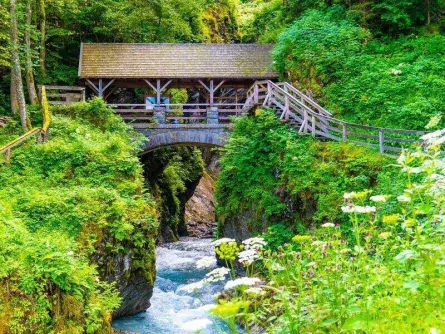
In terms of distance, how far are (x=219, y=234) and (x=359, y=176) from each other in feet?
23.0

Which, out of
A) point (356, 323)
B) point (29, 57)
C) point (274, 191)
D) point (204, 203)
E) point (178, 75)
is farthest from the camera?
point (204, 203)

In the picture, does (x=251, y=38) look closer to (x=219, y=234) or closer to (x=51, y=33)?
(x=51, y=33)

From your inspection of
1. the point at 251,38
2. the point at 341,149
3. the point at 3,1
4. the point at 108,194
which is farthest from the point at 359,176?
the point at 251,38

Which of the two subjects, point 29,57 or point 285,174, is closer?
point 285,174

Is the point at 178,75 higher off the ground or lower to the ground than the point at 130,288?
higher

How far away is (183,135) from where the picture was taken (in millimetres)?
18516

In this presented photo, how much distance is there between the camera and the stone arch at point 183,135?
18.5 meters

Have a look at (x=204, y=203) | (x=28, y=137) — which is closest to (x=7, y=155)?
(x=28, y=137)

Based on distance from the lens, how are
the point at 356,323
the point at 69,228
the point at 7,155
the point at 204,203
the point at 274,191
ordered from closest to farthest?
the point at 356,323, the point at 69,228, the point at 7,155, the point at 274,191, the point at 204,203

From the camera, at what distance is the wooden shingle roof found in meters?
20.1

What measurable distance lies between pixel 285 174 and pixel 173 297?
473 centimetres

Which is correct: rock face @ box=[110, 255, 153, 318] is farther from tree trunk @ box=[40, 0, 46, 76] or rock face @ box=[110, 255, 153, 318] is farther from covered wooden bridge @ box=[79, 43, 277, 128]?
tree trunk @ box=[40, 0, 46, 76]

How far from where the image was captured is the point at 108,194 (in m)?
9.99

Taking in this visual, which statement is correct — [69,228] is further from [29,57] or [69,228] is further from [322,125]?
[29,57]
